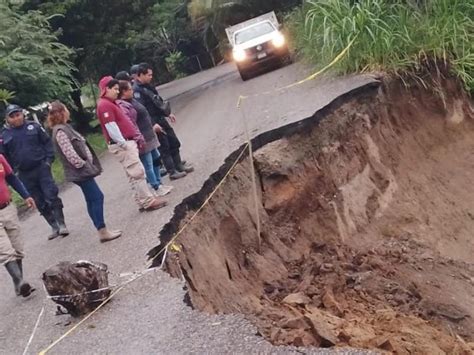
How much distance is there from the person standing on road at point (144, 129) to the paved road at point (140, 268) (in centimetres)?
28

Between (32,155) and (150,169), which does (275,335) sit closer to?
(150,169)

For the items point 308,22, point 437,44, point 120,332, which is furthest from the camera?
point 308,22

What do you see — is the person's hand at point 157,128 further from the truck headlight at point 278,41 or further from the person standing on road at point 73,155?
the truck headlight at point 278,41

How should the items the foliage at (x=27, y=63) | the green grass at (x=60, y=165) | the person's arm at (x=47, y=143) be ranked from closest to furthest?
the person's arm at (x=47, y=143), the green grass at (x=60, y=165), the foliage at (x=27, y=63)

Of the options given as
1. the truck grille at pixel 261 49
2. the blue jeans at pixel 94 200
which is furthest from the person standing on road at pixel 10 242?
the truck grille at pixel 261 49

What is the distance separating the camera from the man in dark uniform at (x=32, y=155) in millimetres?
8344

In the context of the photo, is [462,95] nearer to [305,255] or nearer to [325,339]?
[305,255]

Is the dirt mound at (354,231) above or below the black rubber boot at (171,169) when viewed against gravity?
below

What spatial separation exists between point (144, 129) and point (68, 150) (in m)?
1.37

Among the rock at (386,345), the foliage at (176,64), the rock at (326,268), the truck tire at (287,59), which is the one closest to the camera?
the rock at (386,345)

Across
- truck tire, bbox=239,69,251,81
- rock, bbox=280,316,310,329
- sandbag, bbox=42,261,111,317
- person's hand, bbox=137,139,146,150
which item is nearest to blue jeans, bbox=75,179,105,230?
person's hand, bbox=137,139,146,150

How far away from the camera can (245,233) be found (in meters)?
8.21

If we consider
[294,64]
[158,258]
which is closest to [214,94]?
[294,64]

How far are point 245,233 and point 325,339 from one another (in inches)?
139
